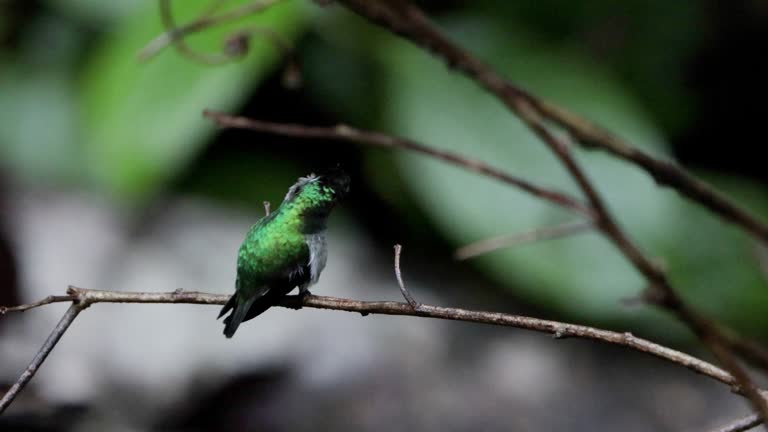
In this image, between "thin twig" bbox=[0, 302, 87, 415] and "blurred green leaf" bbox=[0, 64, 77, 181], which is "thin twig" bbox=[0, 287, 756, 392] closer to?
"thin twig" bbox=[0, 302, 87, 415]

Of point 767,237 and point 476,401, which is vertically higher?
point 476,401

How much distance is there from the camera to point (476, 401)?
3133 millimetres

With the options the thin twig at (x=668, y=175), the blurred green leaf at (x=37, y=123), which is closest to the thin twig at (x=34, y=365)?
the thin twig at (x=668, y=175)

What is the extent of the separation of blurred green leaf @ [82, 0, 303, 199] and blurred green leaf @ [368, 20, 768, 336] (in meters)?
0.51

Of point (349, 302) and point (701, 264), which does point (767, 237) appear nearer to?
point (349, 302)

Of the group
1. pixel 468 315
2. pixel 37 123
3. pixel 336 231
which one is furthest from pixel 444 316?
pixel 37 123

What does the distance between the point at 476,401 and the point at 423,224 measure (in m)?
0.62

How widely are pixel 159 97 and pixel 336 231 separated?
74cm

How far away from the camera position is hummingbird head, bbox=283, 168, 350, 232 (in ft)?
3.04

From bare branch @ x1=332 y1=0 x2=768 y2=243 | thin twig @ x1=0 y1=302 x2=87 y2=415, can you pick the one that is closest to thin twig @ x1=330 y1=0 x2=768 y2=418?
bare branch @ x1=332 y1=0 x2=768 y2=243

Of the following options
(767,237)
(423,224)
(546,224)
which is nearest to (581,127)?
Answer: (767,237)

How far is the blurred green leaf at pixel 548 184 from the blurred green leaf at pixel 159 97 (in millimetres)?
512

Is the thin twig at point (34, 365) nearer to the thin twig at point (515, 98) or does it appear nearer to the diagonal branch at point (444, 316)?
the diagonal branch at point (444, 316)

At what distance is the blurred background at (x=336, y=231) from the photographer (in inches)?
116
